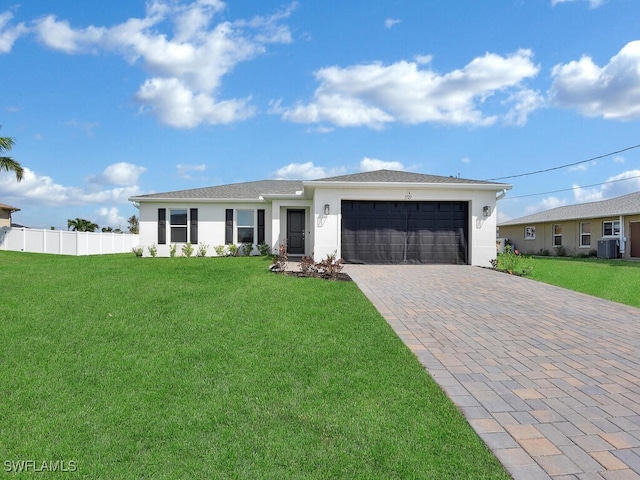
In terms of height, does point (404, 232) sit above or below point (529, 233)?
below

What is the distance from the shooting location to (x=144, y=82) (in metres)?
12.7

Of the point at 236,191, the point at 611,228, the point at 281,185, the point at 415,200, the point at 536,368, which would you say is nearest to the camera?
the point at 536,368

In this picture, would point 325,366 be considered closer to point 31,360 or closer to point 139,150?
point 31,360

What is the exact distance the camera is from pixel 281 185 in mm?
20281

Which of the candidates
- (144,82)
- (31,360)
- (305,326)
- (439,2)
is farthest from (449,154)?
(31,360)

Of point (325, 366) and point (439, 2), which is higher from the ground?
point (439, 2)

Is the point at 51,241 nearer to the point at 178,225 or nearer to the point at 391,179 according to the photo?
the point at 178,225

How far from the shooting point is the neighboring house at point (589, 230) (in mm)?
20281

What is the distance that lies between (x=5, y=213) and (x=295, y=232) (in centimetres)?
2976

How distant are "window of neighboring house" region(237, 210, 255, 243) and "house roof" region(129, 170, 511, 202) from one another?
77 centimetres

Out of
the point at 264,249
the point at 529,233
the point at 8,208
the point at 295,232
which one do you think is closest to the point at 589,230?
the point at 529,233

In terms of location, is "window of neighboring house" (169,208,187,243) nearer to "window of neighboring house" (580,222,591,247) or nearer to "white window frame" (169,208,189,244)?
"white window frame" (169,208,189,244)

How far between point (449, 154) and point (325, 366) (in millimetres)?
16051

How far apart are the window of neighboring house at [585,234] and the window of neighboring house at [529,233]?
432cm
